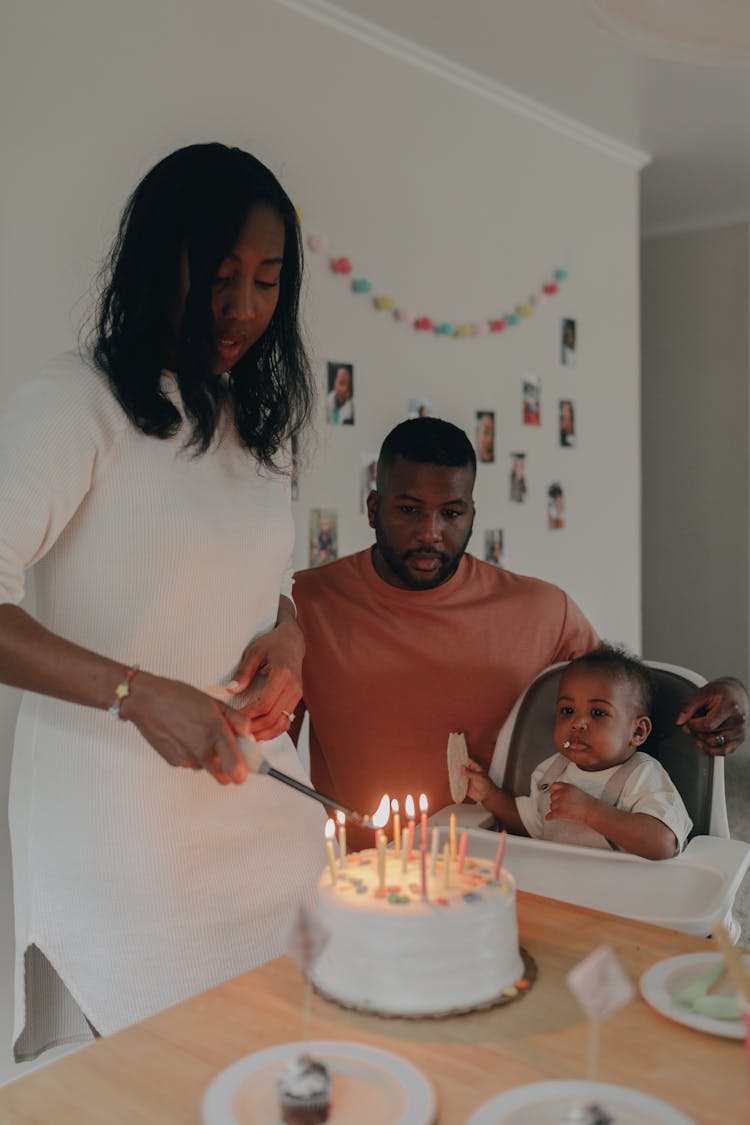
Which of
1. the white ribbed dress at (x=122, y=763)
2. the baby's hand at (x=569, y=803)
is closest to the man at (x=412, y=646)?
the baby's hand at (x=569, y=803)

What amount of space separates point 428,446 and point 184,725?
1081 mm

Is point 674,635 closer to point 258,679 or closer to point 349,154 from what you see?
point 349,154

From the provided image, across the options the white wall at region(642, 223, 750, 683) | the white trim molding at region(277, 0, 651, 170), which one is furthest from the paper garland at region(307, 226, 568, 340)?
the white wall at region(642, 223, 750, 683)

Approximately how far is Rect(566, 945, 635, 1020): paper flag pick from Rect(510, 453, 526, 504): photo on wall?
8.72 ft

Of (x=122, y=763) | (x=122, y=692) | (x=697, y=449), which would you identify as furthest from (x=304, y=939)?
(x=697, y=449)

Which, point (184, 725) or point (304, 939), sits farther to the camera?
point (184, 725)

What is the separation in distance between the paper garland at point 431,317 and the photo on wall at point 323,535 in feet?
1.92

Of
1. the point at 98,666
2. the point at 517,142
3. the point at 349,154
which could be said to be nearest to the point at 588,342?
→ the point at 517,142

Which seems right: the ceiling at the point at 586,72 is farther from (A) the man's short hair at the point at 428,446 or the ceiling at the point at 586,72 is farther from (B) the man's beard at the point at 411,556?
(B) the man's beard at the point at 411,556

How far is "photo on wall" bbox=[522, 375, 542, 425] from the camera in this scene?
343cm

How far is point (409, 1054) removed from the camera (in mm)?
938

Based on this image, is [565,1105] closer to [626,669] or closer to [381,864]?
[381,864]

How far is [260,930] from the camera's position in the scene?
1298 millimetres

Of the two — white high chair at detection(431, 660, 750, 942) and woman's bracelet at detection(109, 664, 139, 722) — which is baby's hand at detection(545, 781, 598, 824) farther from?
woman's bracelet at detection(109, 664, 139, 722)
